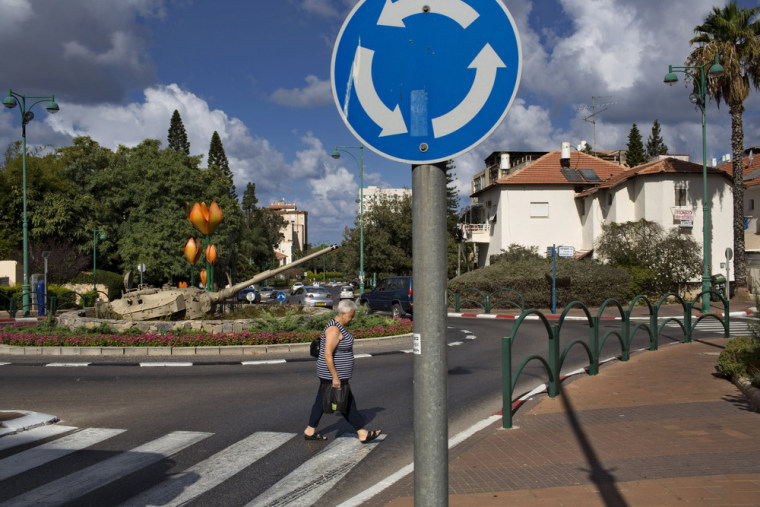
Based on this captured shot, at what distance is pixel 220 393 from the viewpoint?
9.64m

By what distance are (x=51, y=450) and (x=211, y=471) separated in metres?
2.01

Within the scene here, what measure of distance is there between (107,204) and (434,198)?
51886 millimetres

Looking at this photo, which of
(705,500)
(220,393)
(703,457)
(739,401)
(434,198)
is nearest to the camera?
(434,198)

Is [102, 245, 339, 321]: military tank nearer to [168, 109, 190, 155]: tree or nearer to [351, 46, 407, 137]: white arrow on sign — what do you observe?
[351, 46, 407, 137]: white arrow on sign

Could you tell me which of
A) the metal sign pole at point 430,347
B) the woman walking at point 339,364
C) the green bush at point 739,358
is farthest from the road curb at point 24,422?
the green bush at point 739,358

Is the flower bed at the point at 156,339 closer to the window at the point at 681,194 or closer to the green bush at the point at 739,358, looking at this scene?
the green bush at the point at 739,358

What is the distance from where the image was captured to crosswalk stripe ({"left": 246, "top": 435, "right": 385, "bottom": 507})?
197 inches

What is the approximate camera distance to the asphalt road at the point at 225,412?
18.0 feet

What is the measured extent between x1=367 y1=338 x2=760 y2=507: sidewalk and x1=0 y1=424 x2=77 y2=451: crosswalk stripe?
4.31m

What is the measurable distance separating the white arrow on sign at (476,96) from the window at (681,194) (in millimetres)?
34804

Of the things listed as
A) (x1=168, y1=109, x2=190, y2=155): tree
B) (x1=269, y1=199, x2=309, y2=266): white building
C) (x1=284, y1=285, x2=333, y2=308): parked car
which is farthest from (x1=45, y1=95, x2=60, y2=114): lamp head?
(x1=269, y1=199, x2=309, y2=266): white building

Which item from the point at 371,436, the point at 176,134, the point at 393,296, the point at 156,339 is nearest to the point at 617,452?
the point at 371,436

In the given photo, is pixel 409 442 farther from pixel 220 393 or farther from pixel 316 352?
pixel 220 393

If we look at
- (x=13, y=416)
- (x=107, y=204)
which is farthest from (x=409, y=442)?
(x=107, y=204)
